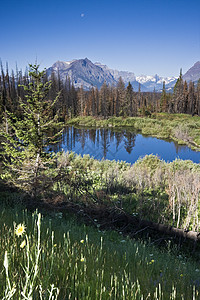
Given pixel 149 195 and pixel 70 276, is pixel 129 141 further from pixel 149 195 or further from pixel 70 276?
pixel 70 276

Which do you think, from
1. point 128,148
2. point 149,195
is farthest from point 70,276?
point 128,148

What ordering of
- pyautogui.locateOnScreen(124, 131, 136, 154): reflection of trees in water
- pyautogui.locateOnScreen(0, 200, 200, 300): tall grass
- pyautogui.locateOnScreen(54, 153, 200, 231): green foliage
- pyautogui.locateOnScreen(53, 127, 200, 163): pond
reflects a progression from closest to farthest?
pyautogui.locateOnScreen(0, 200, 200, 300): tall grass, pyautogui.locateOnScreen(54, 153, 200, 231): green foliage, pyautogui.locateOnScreen(53, 127, 200, 163): pond, pyautogui.locateOnScreen(124, 131, 136, 154): reflection of trees in water

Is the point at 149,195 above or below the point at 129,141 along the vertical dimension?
above

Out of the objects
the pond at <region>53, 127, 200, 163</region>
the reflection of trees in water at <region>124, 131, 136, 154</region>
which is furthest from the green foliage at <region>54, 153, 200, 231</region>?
the reflection of trees in water at <region>124, 131, 136, 154</region>

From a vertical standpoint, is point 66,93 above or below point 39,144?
above

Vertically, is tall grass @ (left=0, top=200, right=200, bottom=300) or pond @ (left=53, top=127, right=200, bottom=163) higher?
tall grass @ (left=0, top=200, right=200, bottom=300)

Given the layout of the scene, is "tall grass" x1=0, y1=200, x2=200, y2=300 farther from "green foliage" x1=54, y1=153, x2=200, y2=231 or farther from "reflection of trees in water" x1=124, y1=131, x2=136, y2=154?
"reflection of trees in water" x1=124, y1=131, x2=136, y2=154

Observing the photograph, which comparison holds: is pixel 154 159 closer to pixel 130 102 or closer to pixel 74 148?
pixel 74 148

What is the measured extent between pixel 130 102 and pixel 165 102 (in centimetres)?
1463

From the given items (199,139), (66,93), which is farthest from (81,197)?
(66,93)

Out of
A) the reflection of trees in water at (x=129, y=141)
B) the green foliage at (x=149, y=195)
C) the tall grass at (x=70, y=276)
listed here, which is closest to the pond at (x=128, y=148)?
the reflection of trees in water at (x=129, y=141)

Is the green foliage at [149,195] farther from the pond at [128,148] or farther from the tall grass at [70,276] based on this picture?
the pond at [128,148]

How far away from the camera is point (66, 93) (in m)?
66.4

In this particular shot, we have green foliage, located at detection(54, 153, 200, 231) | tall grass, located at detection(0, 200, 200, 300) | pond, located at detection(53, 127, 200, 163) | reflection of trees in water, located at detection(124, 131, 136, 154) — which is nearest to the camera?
tall grass, located at detection(0, 200, 200, 300)
